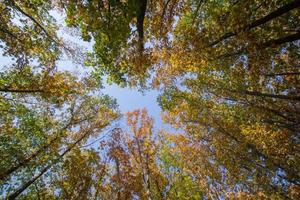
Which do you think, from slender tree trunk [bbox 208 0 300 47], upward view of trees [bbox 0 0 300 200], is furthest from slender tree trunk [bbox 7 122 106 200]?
slender tree trunk [bbox 208 0 300 47]

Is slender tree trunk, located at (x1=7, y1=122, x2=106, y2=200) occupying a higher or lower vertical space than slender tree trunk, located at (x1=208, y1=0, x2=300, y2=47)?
lower

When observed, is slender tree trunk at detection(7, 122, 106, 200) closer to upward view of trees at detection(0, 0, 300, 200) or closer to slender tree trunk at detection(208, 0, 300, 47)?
upward view of trees at detection(0, 0, 300, 200)

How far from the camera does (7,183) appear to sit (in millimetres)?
8508

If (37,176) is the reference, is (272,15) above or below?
above

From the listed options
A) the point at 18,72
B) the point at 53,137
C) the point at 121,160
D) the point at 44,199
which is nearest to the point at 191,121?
the point at 121,160

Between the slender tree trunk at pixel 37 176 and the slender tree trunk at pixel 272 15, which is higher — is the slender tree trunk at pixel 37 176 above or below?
below

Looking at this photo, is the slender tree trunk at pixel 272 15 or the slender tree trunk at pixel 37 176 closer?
the slender tree trunk at pixel 272 15

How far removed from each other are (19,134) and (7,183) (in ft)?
6.81

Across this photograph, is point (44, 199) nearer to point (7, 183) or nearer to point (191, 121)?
point (7, 183)

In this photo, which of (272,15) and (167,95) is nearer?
(272,15)

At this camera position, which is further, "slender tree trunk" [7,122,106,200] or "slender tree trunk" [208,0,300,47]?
"slender tree trunk" [7,122,106,200]

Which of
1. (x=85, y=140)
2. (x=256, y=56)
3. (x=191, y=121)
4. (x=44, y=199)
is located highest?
(x=191, y=121)

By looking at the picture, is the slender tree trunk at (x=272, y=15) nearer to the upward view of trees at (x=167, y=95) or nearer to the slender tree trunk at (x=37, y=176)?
the upward view of trees at (x=167, y=95)

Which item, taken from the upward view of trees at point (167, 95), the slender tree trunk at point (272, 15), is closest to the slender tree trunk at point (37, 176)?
the upward view of trees at point (167, 95)
